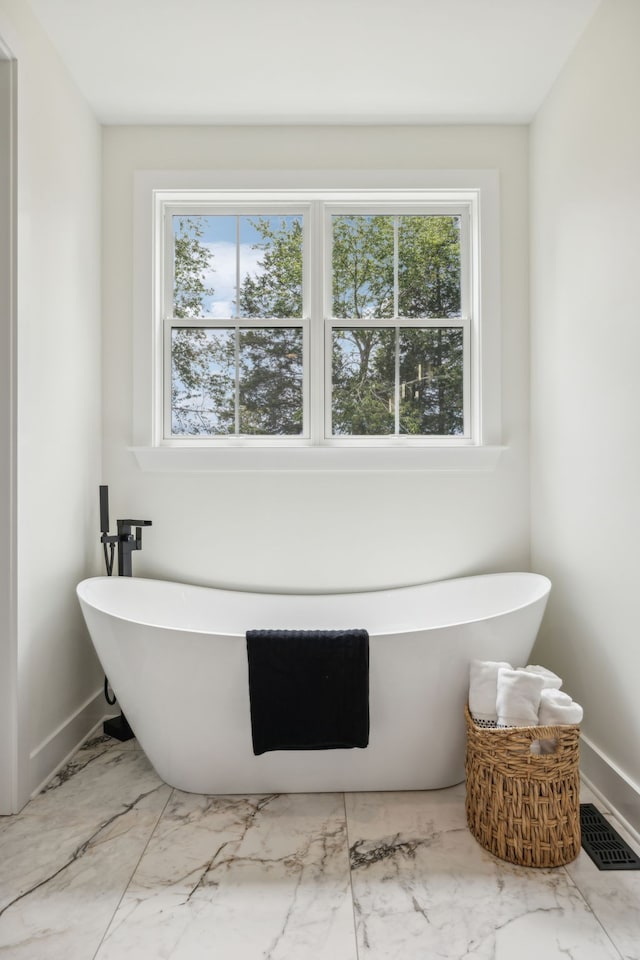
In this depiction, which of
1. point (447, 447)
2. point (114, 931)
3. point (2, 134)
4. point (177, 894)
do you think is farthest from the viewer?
point (447, 447)

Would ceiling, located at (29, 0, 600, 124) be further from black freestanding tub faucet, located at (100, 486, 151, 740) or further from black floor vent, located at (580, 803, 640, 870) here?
black floor vent, located at (580, 803, 640, 870)

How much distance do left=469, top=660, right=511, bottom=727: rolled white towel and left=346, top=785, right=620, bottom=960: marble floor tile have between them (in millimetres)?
350

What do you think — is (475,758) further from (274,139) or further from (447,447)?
(274,139)

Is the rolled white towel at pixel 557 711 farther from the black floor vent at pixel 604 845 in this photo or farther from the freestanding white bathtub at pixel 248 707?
the black floor vent at pixel 604 845

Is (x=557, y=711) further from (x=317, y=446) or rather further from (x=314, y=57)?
(x=314, y=57)

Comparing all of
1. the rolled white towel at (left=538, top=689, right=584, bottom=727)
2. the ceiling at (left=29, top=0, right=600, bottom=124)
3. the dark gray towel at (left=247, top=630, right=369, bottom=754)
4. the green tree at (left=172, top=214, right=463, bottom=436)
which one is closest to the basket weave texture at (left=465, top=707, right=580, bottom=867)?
the rolled white towel at (left=538, top=689, right=584, bottom=727)

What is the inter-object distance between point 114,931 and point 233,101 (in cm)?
293

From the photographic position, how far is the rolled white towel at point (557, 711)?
178 cm

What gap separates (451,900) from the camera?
1585 millimetres

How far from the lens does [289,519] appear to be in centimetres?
278

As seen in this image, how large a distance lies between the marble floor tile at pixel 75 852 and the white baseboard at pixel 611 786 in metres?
1.49

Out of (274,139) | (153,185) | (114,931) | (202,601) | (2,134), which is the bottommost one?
(114,931)

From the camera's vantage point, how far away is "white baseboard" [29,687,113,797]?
84.0 inches

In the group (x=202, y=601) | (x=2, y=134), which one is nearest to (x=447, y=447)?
(x=202, y=601)
